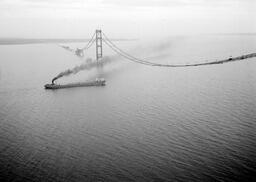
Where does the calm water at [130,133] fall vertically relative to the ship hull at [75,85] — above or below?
below

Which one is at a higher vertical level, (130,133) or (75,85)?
(75,85)

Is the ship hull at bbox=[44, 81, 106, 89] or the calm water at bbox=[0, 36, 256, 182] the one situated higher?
the ship hull at bbox=[44, 81, 106, 89]

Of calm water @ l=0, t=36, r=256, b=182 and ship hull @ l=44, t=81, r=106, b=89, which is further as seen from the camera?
ship hull @ l=44, t=81, r=106, b=89

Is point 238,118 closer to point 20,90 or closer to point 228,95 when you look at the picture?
point 228,95

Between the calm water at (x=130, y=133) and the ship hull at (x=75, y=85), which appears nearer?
the calm water at (x=130, y=133)

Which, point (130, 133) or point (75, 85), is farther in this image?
point (75, 85)

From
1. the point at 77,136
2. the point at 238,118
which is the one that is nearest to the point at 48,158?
the point at 77,136

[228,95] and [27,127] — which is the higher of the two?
[228,95]

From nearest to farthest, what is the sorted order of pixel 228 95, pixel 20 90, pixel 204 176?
pixel 204 176 → pixel 228 95 → pixel 20 90
